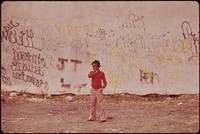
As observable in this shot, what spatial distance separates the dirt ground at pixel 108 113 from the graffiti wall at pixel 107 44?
30cm

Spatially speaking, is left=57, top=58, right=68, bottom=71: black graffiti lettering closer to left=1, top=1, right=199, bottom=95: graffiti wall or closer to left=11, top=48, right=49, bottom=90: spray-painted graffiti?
left=1, top=1, right=199, bottom=95: graffiti wall

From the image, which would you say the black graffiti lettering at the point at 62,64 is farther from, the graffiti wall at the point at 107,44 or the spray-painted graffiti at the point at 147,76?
the spray-painted graffiti at the point at 147,76

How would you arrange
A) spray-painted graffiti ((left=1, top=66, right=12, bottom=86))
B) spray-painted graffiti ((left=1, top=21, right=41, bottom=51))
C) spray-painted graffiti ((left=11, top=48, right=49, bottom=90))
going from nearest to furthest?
spray-painted graffiti ((left=1, top=21, right=41, bottom=51)) < spray-painted graffiti ((left=11, top=48, right=49, bottom=90)) < spray-painted graffiti ((left=1, top=66, right=12, bottom=86))

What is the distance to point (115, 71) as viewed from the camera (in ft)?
35.7

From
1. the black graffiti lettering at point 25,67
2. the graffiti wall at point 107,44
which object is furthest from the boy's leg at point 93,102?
the black graffiti lettering at point 25,67

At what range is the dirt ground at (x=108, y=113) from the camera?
23.7 ft

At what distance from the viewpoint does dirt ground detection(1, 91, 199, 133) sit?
7227 mm

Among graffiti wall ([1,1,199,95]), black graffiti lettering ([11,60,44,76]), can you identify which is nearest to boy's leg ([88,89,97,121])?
graffiti wall ([1,1,199,95])

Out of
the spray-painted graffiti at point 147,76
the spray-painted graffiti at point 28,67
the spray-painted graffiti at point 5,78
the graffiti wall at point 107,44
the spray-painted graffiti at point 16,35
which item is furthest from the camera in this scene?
the spray-painted graffiti at point 5,78

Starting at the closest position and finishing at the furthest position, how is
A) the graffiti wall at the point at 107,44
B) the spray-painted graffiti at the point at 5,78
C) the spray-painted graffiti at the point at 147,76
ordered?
1. the graffiti wall at the point at 107,44
2. the spray-painted graffiti at the point at 147,76
3. the spray-painted graffiti at the point at 5,78

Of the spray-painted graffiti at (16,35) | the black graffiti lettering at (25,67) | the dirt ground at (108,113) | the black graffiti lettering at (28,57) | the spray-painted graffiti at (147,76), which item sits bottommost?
the dirt ground at (108,113)

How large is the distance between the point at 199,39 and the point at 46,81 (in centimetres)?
433

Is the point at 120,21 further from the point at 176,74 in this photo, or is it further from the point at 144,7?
the point at 176,74

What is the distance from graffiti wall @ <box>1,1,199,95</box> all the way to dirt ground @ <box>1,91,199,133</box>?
0.30 metres
